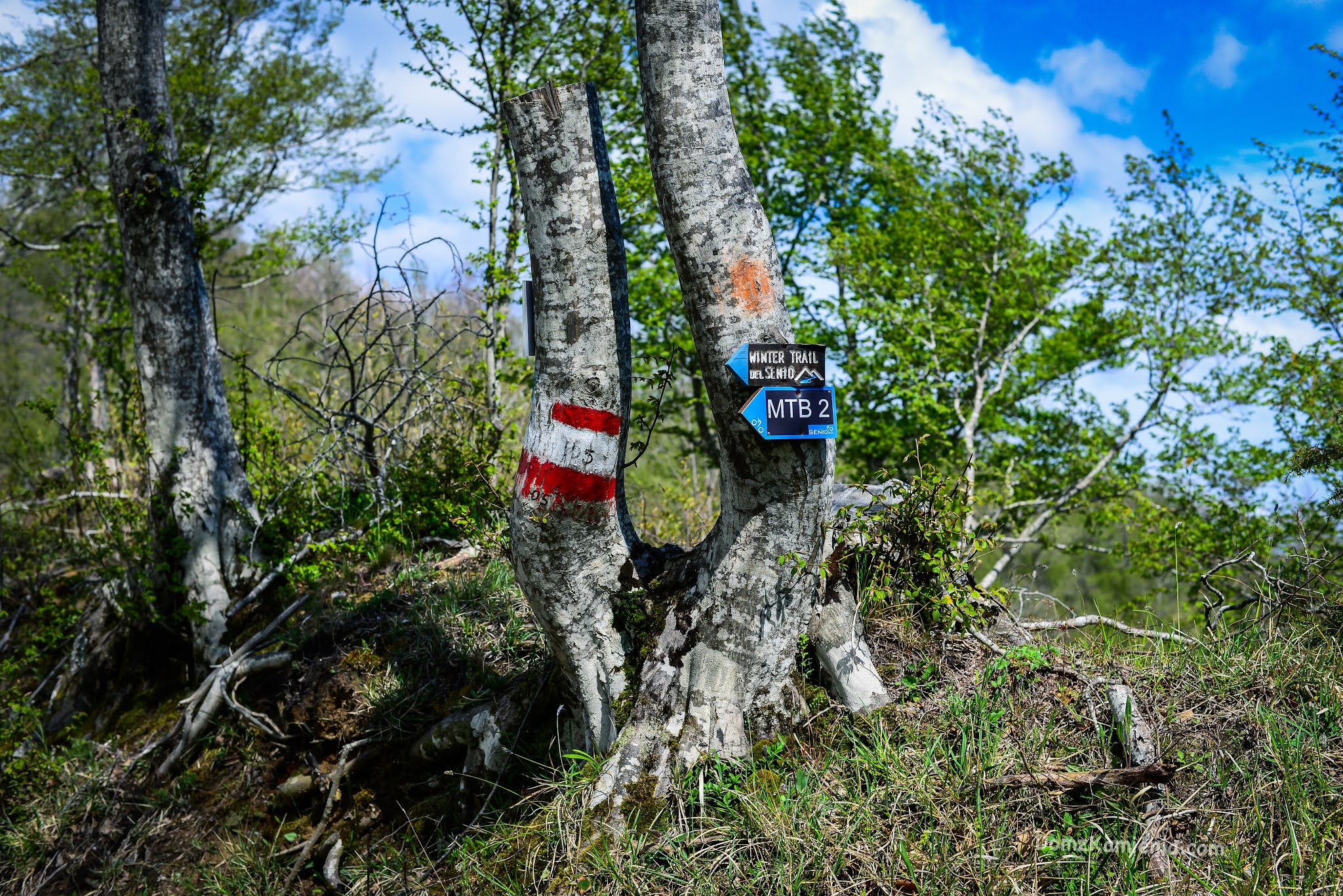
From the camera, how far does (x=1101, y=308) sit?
1281 cm

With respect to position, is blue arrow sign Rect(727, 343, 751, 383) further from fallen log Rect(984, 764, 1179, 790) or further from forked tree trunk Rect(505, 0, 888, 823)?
fallen log Rect(984, 764, 1179, 790)

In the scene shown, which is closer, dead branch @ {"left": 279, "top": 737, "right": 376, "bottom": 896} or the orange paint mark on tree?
the orange paint mark on tree

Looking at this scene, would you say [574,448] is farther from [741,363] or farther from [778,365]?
[778,365]

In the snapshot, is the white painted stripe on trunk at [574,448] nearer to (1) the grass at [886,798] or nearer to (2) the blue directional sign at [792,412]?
(2) the blue directional sign at [792,412]

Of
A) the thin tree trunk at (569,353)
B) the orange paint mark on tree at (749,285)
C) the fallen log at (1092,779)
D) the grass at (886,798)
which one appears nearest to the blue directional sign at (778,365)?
the orange paint mark on tree at (749,285)

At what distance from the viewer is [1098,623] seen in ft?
12.7

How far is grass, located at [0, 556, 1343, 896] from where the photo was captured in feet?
8.99

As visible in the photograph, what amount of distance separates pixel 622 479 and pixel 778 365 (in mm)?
881

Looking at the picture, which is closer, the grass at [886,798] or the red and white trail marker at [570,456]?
the grass at [886,798]

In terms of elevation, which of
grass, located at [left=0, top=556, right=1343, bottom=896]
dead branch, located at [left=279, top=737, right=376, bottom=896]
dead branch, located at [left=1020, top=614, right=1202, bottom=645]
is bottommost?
dead branch, located at [left=279, top=737, right=376, bottom=896]

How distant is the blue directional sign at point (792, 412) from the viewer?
2.87 metres

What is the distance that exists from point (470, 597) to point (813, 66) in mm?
11729

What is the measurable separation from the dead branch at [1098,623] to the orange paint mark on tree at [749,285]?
2.05 metres

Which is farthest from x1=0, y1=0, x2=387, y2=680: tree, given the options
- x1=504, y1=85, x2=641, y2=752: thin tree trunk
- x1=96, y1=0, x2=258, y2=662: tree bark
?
x1=504, y1=85, x2=641, y2=752: thin tree trunk
